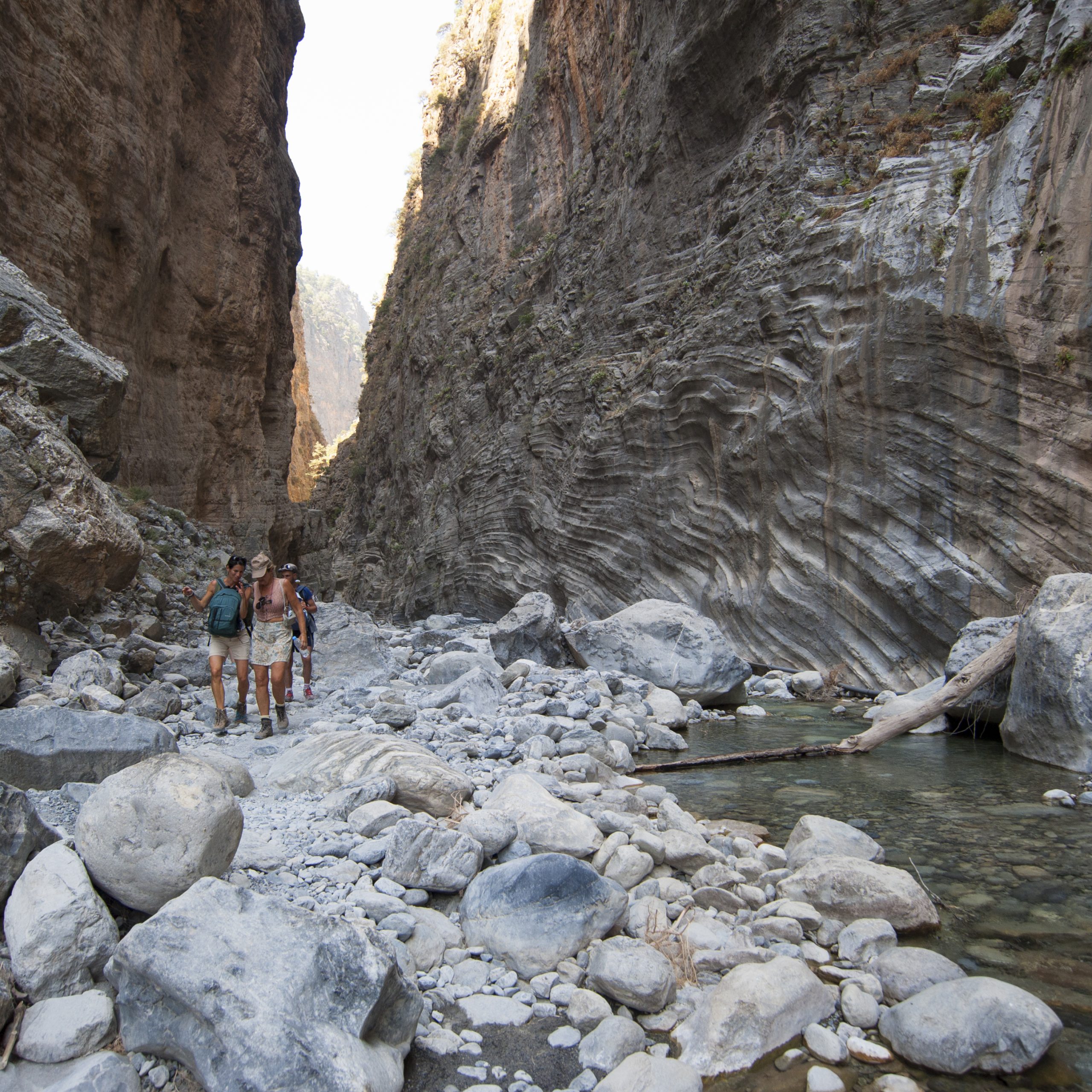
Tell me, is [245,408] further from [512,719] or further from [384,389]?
[512,719]

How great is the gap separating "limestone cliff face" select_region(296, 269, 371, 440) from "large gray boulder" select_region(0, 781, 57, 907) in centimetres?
11640

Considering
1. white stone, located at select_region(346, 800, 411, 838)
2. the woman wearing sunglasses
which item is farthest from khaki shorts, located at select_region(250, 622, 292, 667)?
white stone, located at select_region(346, 800, 411, 838)

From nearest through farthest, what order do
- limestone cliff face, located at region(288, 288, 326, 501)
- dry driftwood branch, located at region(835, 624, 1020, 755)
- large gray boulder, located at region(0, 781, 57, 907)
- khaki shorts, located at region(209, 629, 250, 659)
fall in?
large gray boulder, located at region(0, 781, 57, 907)
khaki shorts, located at region(209, 629, 250, 659)
dry driftwood branch, located at region(835, 624, 1020, 755)
limestone cliff face, located at region(288, 288, 326, 501)

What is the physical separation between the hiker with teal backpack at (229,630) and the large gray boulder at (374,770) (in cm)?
157

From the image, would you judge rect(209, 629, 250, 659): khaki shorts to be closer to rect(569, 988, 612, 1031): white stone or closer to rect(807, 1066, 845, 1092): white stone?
rect(569, 988, 612, 1031): white stone

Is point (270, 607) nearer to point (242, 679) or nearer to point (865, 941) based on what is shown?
point (242, 679)

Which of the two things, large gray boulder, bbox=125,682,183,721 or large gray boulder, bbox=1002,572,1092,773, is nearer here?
large gray boulder, bbox=1002,572,1092,773

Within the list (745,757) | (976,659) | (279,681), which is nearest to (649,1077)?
(745,757)

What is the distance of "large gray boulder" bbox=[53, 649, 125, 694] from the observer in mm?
5797

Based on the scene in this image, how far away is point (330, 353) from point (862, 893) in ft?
416

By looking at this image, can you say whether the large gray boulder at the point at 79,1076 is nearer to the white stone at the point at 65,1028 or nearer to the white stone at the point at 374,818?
the white stone at the point at 65,1028

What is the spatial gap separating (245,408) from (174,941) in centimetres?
2194

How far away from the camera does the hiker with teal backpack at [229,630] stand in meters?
6.07

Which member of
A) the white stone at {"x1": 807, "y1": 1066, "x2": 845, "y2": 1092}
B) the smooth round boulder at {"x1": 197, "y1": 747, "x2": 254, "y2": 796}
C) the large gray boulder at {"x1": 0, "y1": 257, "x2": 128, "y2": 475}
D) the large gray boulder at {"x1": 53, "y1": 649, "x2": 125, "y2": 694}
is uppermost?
the large gray boulder at {"x1": 0, "y1": 257, "x2": 128, "y2": 475}
